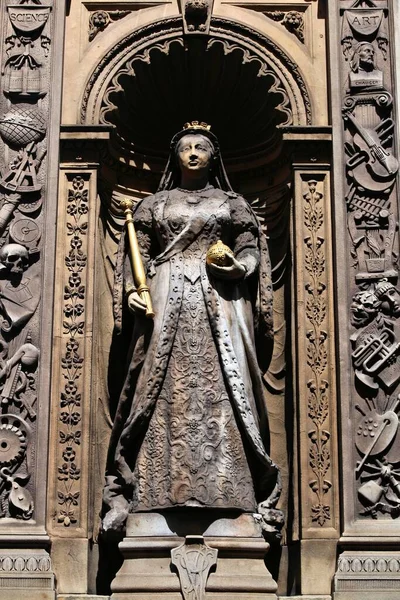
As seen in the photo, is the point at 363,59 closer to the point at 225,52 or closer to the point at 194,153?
the point at 225,52

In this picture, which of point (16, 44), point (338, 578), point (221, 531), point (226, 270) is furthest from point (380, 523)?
point (16, 44)

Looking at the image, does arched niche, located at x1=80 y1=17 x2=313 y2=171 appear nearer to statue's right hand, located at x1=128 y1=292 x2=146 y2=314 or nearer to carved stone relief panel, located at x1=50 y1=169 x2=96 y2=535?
carved stone relief panel, located at x1=50 y1=169 x2=96 y2=535

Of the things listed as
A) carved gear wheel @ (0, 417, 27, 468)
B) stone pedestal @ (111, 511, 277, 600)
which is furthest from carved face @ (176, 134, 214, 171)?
stone pedestal @ (111, 511, 277, 600)

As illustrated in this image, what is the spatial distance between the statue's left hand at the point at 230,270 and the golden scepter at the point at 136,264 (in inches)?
23.6

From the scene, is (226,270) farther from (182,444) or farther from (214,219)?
(182,444)

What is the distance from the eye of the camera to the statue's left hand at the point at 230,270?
10617mm

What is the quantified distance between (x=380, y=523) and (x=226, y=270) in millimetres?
2487

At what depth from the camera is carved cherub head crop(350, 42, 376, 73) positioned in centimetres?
1136

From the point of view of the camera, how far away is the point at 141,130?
40.6 ft

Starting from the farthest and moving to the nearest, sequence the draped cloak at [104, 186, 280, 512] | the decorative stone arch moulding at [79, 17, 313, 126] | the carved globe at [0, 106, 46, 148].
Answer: the decorative stone arch moulding at [79, 17, 313, 126] → the carved globe at [0, 106, 46, 148] → the draped cloak at [104, 186, 280, 512]

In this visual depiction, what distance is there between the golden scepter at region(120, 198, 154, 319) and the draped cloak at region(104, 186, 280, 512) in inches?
3.8

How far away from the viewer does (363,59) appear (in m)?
11.4

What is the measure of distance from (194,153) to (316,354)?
7.09 ft

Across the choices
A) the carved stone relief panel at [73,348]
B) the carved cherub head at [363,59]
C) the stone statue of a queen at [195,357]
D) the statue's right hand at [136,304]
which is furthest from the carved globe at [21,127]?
the carved cherub head at [363,59]
